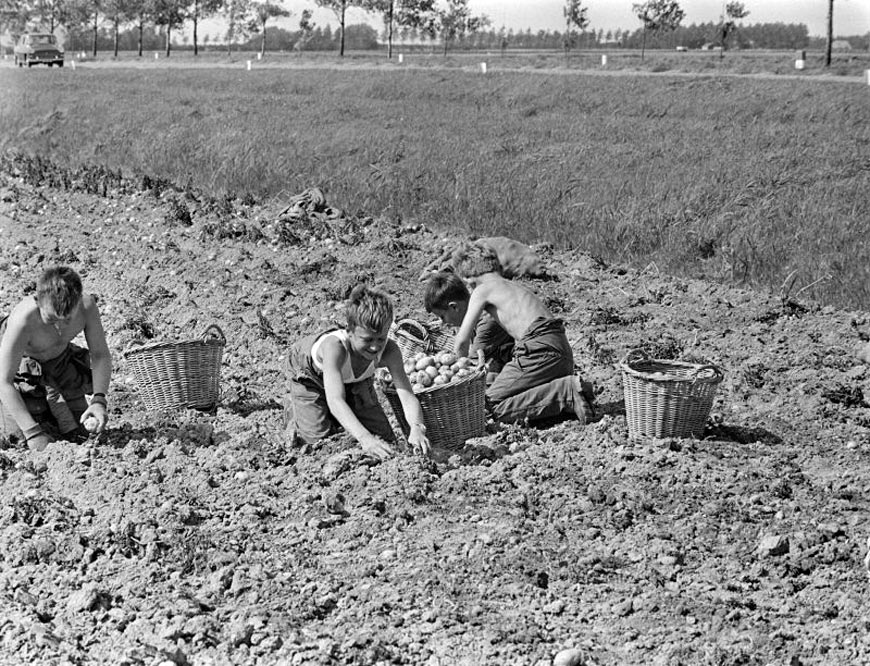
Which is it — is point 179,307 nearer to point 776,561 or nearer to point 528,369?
point 528,369

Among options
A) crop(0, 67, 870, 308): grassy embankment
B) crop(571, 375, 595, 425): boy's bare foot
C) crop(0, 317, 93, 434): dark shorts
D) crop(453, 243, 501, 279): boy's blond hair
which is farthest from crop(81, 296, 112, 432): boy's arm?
crop(0, 67, 870, 308): grassy embankment

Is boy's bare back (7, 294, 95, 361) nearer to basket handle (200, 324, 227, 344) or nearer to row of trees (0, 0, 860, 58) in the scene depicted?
basket handle (200, 324, 227, 344)

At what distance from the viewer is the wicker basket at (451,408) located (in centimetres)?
595

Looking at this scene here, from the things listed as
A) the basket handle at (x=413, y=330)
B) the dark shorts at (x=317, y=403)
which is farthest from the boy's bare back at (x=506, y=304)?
the dark shorts at (x=317, y=403)

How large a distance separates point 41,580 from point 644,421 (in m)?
3.13

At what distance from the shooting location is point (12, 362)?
5957 mm

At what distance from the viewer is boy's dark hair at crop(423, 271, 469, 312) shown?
6.74m

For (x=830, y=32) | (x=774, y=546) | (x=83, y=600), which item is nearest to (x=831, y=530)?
(x=774, y=546)

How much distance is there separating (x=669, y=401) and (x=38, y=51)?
5197 centimetres

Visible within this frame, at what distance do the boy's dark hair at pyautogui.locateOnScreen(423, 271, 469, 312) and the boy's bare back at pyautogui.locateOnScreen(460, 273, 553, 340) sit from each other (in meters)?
0.09

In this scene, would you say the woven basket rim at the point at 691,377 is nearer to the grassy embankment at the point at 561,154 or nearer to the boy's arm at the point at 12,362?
the boy's arm at the point at 12,362

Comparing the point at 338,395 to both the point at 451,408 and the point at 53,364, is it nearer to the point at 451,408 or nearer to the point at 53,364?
the point at 451,408

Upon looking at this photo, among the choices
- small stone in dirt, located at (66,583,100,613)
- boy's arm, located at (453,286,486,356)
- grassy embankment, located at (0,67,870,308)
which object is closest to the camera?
small stone in dirt, located at (66,583,100,613)

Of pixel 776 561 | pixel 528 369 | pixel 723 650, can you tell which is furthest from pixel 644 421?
pixel 723 650
